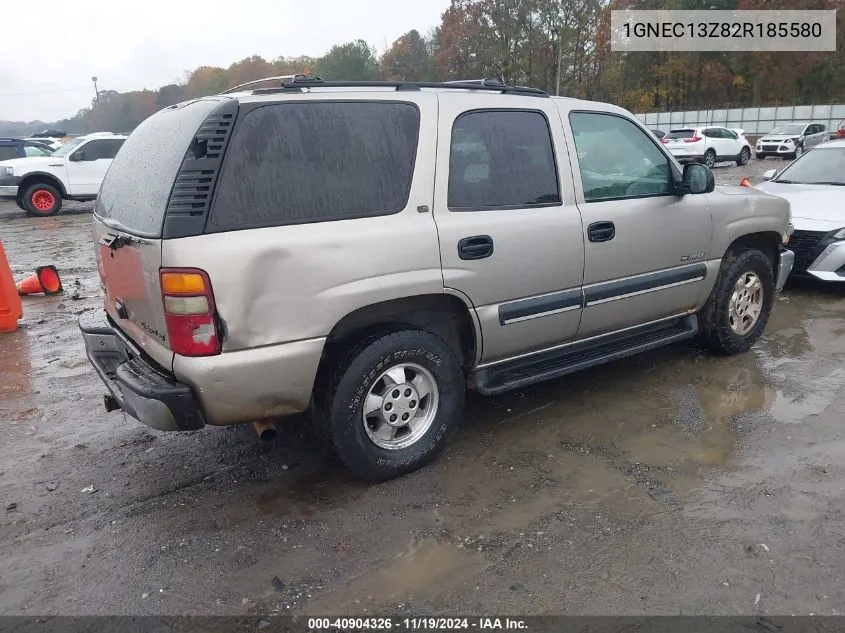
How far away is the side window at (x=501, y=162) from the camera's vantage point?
130 inches

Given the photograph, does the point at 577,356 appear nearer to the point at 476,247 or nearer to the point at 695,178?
the point at 476,247

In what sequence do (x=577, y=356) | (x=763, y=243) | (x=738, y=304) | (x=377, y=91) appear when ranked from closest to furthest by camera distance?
1. (x=377, y=91)
2. (x=577, y=356)
3. (x=738, y=304)
4. (x=763, y=243)

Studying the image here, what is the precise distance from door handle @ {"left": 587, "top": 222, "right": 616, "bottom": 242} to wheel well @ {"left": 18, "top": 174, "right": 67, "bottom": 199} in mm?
15910

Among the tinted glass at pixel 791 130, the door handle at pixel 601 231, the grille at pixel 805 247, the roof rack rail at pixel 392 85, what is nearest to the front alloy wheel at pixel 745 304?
the door handle at pixel 601 231

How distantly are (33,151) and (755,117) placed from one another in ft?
145

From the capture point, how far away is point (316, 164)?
2.90 metres

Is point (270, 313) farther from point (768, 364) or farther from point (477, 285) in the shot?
point (768, 364)

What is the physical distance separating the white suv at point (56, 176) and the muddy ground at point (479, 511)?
1309 cm

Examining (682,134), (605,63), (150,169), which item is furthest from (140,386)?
(605,63)

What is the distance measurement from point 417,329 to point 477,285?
39 cm

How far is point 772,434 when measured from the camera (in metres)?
3.69

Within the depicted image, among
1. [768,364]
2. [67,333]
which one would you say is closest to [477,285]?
[768,364]

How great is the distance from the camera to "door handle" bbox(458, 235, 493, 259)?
3.21 metres

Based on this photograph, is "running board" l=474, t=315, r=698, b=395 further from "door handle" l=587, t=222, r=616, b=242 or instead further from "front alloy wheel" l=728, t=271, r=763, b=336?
"door handle" l=587, t=222, r=616, b=242
